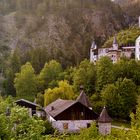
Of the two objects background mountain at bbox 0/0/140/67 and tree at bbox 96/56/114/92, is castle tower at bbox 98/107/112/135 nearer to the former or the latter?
tree at bbox 96/56/114/92

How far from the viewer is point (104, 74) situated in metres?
67.3

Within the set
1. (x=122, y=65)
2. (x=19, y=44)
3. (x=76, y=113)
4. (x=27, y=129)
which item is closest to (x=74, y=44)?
(x=19, y=44)

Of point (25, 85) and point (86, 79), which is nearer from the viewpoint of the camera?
point (86, 79)

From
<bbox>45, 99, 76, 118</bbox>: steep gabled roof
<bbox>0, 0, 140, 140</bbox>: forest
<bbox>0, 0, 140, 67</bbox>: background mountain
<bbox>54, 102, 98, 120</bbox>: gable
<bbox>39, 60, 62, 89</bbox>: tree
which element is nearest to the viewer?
<bbox>54, 102, 98, 120</bbox>: gable

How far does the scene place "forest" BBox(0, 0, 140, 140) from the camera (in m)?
60.8

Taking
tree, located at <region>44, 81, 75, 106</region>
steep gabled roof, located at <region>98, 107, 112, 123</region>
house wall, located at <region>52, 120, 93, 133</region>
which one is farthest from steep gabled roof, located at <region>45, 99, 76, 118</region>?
tree, located at <region>44, 81, 75, 106</region>

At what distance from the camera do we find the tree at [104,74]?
66.8m

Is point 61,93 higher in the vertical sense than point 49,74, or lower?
lower

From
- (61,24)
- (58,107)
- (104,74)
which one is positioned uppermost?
(61,24)

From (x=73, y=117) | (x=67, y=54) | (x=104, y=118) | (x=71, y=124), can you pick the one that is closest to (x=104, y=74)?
(x=73, y=117)

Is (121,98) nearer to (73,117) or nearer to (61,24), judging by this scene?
(73,117)

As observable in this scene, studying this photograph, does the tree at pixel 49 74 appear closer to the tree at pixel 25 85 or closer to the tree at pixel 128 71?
the tree at pixel 25 85

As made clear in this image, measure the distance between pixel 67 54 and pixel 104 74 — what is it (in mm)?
42332

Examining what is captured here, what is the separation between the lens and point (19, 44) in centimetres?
11044
